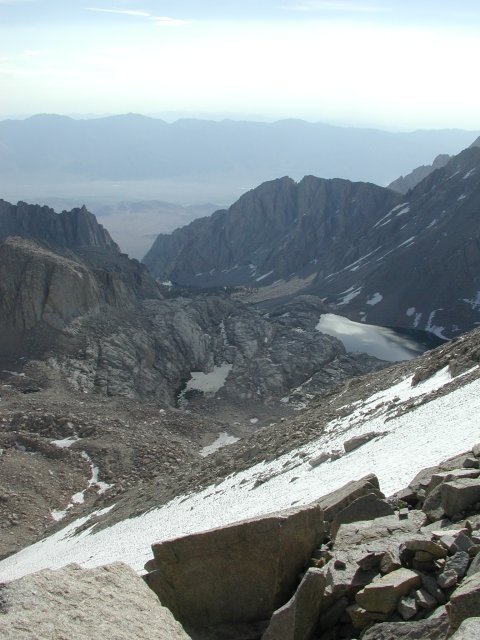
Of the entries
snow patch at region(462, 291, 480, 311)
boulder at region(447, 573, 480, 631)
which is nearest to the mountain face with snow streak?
snow patch at region(462, 291, 480, 311)

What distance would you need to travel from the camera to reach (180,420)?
6825 centimetres

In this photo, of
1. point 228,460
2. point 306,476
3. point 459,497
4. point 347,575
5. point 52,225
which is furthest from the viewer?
point 52,225

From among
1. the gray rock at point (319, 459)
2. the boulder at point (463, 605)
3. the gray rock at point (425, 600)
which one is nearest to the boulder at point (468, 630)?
the boulder at point (463, 605)

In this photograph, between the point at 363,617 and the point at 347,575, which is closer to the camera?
the point at 363,617

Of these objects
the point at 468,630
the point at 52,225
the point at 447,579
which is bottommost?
the point at 447,579

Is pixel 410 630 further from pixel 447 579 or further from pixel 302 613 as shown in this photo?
pixel 302 613

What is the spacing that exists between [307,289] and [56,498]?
139904mm

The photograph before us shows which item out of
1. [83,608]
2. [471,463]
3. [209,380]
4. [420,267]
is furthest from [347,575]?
[420,267]

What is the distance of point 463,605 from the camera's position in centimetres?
937

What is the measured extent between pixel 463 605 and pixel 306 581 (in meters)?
3.12

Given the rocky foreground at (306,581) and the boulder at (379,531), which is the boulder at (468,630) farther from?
the boulder at (379,531)

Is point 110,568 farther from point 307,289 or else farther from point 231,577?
point 307,289

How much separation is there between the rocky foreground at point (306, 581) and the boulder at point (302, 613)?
0.7 inches

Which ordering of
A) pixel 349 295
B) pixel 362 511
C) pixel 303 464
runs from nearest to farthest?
1. pixel 362 511
2. pixel 303 464
3. pixel 349 295
